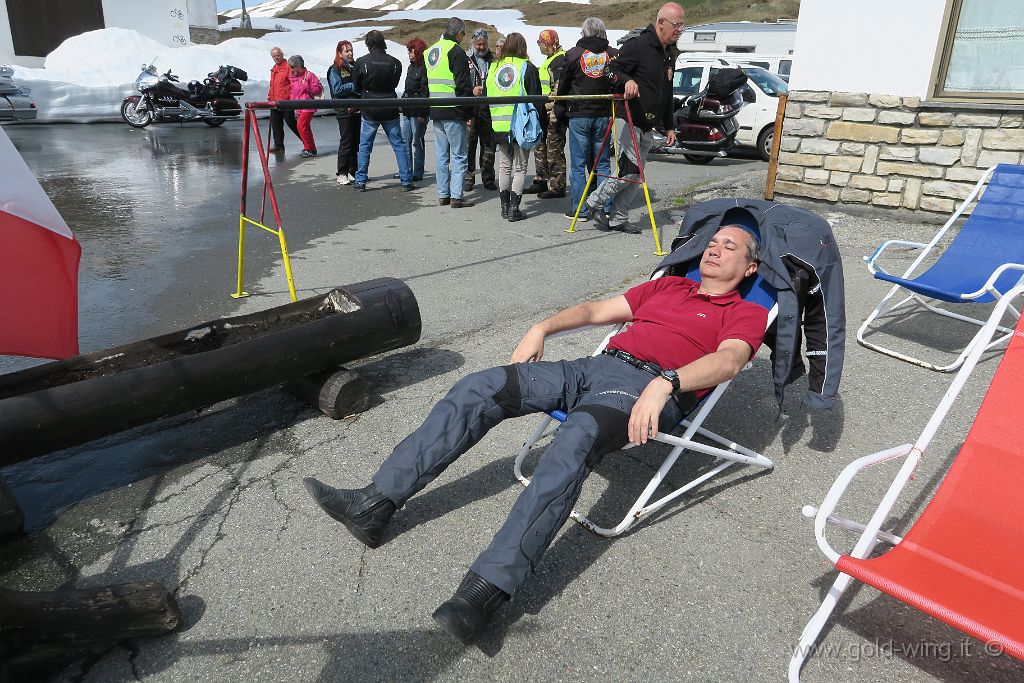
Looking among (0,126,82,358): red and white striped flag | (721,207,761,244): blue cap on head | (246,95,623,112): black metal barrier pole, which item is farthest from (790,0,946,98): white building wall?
(0,126,82,358): red and white striped flag

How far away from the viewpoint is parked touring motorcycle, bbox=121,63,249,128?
16906 mm

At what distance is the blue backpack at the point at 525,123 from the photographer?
778 cm

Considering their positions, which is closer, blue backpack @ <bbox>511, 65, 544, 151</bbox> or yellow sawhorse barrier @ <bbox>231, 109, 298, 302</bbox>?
yellow sawhorse barrier @ <bbox>231, 109, 298, 302</bbox>

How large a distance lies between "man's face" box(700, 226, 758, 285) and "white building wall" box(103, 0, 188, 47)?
92.4 feet

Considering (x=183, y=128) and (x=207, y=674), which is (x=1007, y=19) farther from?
(x=183, y=128)

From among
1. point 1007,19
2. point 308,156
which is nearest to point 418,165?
point 308,156

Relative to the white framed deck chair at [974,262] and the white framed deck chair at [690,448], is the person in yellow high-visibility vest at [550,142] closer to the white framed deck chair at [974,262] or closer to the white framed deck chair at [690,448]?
the white framed deck chair at [974,262]

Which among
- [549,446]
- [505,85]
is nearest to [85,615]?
[549,446]

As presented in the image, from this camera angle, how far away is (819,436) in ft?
12.6

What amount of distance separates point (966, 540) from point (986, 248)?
3.49 m

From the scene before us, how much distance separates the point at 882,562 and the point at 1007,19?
7473mm

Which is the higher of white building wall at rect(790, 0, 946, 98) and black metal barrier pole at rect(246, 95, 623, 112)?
white building wall at rect(790, 0, 946, 98)

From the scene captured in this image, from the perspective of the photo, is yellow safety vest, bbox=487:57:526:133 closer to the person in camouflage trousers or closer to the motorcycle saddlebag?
the person in camouflage trousers

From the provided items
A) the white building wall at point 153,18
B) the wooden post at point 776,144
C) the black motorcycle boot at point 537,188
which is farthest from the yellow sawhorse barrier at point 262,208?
the white building wall at point 153,18
